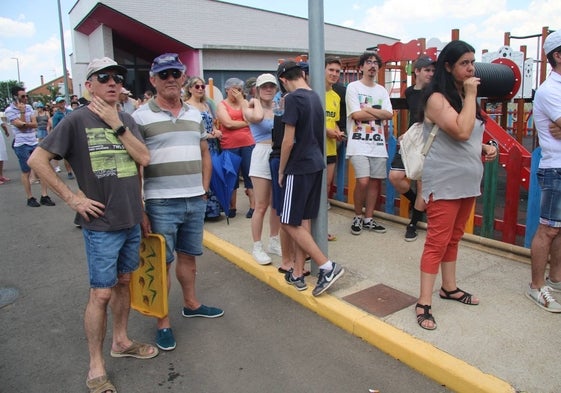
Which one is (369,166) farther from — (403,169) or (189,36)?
(189,36)

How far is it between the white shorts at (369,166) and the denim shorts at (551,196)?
2062 mm

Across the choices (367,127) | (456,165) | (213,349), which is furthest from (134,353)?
(367,127)

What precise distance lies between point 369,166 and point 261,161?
1406mm

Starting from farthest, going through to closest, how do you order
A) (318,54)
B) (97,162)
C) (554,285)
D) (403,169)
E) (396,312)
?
(403,169), (318,54), (554,285), (396,312), (97,162)

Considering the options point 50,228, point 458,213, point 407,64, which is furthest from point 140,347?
point 407,64

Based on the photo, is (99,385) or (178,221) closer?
(99,385)

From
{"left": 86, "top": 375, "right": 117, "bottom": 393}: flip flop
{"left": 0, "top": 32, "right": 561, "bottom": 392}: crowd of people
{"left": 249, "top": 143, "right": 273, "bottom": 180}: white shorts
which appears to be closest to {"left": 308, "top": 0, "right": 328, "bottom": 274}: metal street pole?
{"left": 0, "top": 32, "right": 561, "bottom": 392}: crowd of people

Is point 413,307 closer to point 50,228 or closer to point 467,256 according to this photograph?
point 467,256

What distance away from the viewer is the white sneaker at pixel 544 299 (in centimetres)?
340

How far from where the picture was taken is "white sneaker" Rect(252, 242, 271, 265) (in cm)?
469

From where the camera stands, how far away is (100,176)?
278cm

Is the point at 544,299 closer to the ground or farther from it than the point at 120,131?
closer to the ground

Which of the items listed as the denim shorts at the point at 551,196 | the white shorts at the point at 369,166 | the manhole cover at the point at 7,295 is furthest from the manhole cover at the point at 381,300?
the manhole cover at the point at 7,295

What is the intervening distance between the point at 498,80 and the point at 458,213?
4.93 meters
